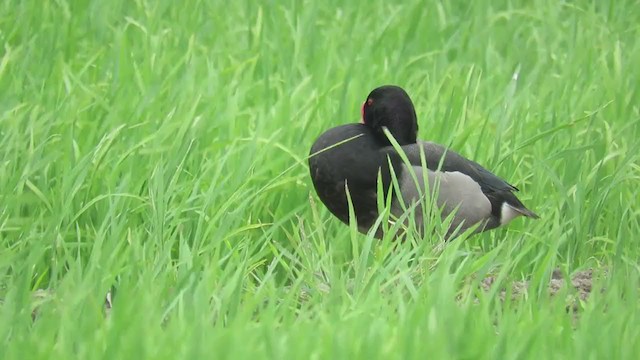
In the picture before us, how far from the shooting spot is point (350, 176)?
4.21m

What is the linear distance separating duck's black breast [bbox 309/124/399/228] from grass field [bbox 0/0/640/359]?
103 millimetres

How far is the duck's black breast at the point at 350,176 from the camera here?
13.8 feet

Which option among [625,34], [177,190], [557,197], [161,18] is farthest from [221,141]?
[625,34]

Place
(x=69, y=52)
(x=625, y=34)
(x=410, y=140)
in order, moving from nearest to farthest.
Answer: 1. (x=410, y=140)
2. (x=69, y=52)
3. (x=625, y=34)

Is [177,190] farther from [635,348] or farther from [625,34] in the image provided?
[625,34]

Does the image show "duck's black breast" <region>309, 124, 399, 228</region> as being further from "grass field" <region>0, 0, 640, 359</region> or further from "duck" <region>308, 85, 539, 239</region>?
"grass field" <region>0, 0, 640, 359</region>

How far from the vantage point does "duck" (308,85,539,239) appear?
13.8 ft

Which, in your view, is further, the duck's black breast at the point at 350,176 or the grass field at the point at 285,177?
the duck's black breast at the point at 350,176

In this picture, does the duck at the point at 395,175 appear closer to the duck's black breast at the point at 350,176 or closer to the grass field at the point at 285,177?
the duck's black breast at the point at 350,176

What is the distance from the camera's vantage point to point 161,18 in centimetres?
625

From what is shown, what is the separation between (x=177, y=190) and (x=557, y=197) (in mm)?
1237

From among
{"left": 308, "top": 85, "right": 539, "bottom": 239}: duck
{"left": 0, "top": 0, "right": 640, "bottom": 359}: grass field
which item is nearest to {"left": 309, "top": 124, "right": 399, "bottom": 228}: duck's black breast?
{"left": 308, "top": 85, "right": 539, "bottom": 239}: duck

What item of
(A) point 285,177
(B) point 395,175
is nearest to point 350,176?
(B) point 395,175

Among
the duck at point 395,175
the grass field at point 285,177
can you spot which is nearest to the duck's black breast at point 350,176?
the duck at point 395,175
